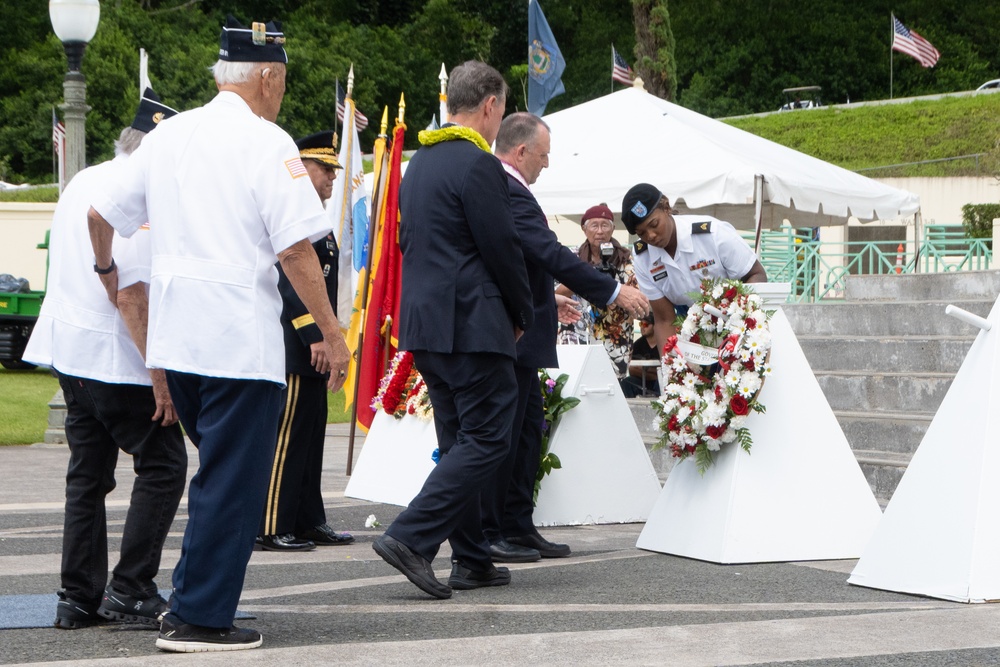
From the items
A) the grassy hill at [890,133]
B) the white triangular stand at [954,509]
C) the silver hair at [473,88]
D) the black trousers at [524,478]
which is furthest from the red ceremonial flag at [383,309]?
the grassy hill at [890,133]

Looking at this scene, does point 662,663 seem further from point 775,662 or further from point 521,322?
point 521,322

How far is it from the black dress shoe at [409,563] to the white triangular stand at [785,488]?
1.51m

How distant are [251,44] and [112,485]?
1.53 m

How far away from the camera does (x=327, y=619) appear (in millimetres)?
4672

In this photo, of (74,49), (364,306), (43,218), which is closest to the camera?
(364,306)

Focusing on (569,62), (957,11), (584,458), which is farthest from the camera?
(569,62)

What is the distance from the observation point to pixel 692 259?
7.04 m

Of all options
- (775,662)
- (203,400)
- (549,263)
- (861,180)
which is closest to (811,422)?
(549,263)

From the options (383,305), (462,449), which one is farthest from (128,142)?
(383,305)

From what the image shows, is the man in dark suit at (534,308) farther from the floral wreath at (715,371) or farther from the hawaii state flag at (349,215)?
the hawaii state flag at (349,215)

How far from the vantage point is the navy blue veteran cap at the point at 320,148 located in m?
6.77

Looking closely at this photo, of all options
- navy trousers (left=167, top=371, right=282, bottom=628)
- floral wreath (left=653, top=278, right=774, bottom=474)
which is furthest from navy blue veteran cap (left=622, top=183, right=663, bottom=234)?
navy trousers (left=167, top=371, right=282, bottom=628)

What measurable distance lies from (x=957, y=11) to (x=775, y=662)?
51807 millimetres

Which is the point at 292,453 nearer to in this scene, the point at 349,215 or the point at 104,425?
the point at 104,425
